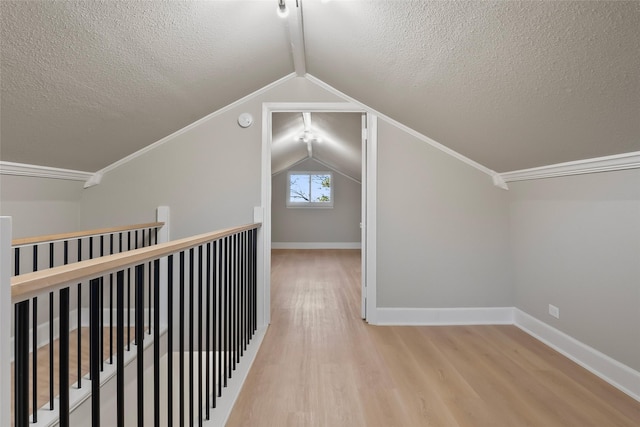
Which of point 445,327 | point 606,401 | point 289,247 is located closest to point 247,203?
point 445,327

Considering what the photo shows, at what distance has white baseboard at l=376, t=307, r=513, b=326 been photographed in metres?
2.85

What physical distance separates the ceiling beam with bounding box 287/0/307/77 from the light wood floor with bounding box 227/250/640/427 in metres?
2.11

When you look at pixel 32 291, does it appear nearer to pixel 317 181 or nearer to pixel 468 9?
pixel 468 9

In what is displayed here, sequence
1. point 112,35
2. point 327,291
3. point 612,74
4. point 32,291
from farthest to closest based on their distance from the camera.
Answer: point 327,291 < point 112,35 < point 612,74 < point 32,291

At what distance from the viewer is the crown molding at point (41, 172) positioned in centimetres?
216

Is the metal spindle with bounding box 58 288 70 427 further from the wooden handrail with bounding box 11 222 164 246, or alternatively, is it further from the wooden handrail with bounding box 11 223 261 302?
the wooden handrail with bounding box 11 222 164 246

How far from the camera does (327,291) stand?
13.0 feet

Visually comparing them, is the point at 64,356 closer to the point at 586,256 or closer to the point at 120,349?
the point at 120,349

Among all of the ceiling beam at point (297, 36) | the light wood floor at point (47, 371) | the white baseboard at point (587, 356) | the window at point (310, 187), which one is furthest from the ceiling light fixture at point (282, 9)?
the window at point (310, 187)

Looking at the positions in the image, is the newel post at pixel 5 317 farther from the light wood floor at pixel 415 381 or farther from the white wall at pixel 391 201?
the white wall at pixel 391 201

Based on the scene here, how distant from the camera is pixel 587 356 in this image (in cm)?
204

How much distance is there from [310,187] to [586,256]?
20.5ft

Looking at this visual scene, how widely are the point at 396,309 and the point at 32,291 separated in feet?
8.66

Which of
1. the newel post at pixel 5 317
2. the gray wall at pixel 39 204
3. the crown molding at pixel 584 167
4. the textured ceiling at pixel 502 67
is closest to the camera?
the newel post at pixel 5 317
